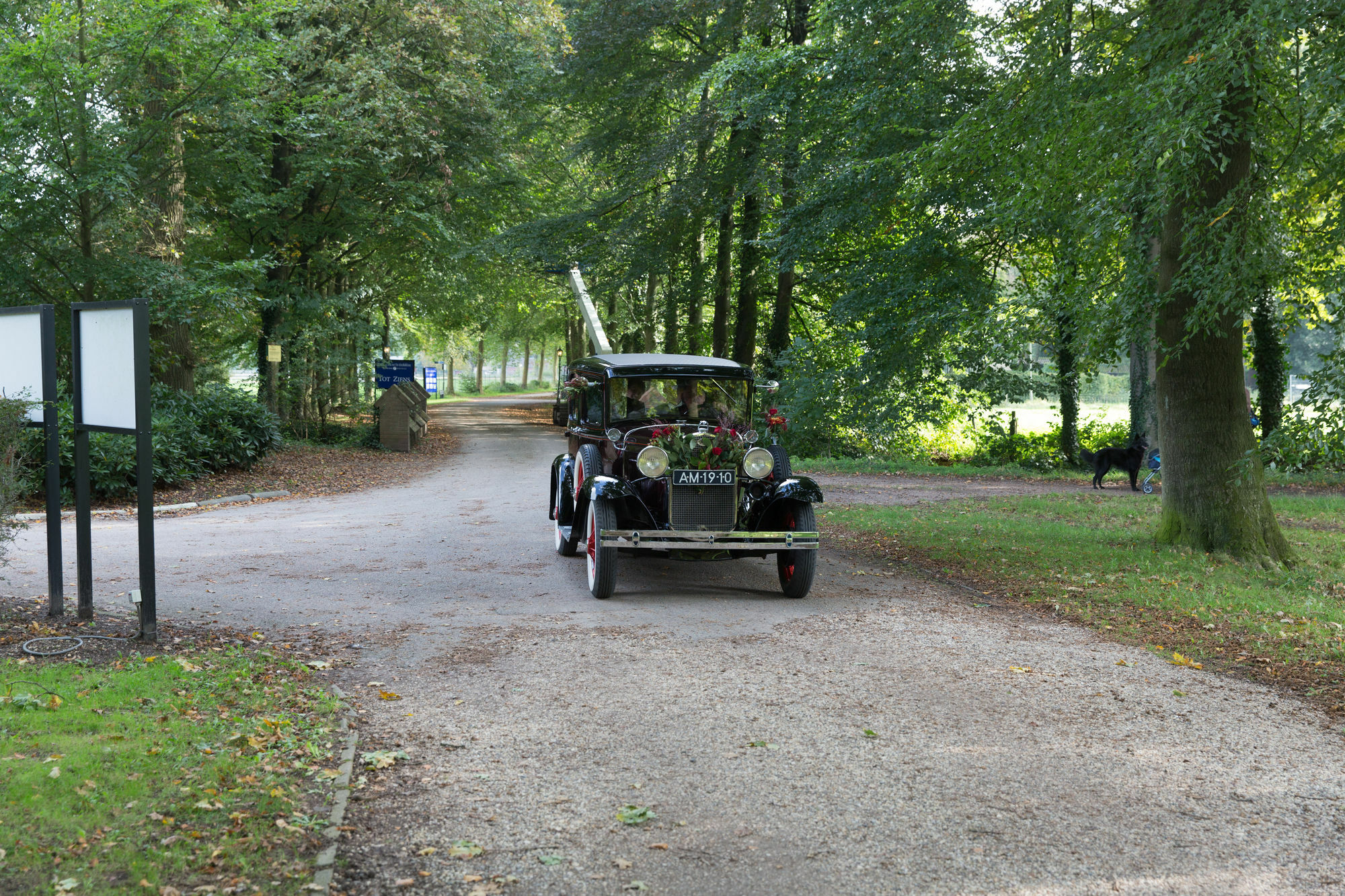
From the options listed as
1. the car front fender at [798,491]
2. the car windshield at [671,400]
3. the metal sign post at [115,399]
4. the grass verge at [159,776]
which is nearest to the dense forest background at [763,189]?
the car front fender at [798,491]

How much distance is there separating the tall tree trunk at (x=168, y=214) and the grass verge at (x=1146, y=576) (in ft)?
39.6

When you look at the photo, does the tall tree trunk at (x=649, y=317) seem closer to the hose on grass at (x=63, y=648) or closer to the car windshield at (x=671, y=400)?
the car windshield at (x=671, y=400)

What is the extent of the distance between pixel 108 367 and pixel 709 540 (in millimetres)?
4560

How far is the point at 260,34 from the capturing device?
1883 centimetres

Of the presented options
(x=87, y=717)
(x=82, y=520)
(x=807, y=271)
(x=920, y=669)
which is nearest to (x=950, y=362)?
(x=807, y=271)

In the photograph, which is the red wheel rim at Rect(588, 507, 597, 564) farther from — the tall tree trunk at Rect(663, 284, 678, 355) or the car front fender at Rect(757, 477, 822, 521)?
the tall tree trunk at Rect(663, 284, 678, 355)

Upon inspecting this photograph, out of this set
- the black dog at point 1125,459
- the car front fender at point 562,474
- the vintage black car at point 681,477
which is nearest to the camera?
the vintage black car at point 681,477

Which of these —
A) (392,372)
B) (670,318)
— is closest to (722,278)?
(670,318)

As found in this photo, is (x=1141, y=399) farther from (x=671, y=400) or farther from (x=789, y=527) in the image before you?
(x=789, y=527)

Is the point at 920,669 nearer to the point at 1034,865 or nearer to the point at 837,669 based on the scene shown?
the point at 837,669

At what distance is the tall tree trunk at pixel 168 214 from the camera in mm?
16438

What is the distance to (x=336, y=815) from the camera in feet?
13.3

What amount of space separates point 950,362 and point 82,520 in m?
16.0

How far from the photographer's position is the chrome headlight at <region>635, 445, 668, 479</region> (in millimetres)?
8555
